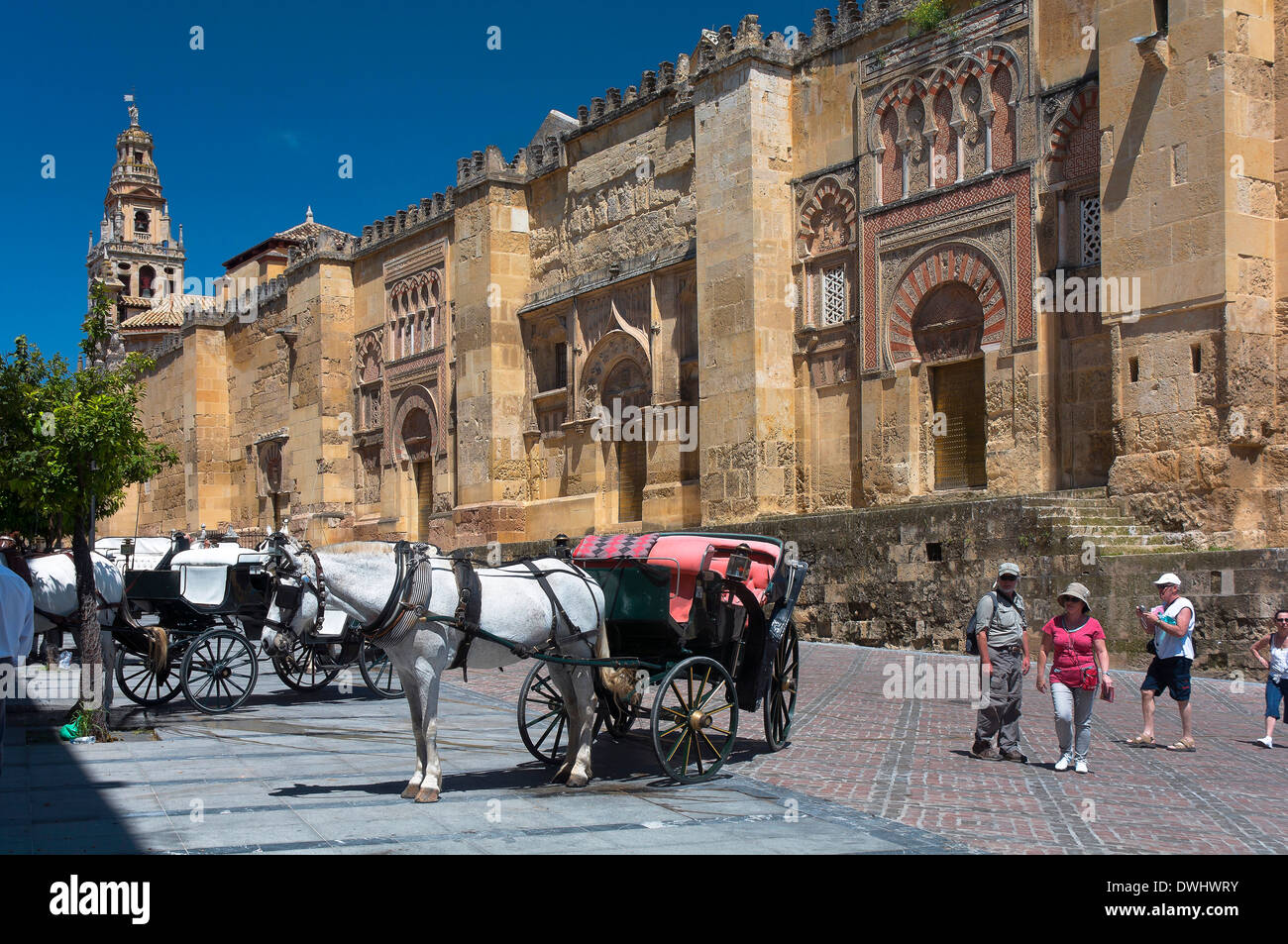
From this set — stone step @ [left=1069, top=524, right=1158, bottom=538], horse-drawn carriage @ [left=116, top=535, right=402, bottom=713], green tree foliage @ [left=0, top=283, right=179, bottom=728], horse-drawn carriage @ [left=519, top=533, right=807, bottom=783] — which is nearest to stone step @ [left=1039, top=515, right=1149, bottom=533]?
→ stone step @ [left=1069, top=524, right=1158, bottom=538]

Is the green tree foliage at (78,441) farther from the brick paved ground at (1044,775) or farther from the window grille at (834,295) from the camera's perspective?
the window grille at (834,295)

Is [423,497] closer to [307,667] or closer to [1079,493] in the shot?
[307,667]

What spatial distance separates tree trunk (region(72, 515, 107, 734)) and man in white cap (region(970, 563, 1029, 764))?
6501 mm

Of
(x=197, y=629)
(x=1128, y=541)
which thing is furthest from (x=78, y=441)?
(x=1128, y=541)

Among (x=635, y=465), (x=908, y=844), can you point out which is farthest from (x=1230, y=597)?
(x=635, y=465)

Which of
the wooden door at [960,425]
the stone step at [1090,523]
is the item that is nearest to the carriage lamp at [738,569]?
the stone step at [1090,523]

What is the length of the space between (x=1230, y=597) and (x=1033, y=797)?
5.43 meters

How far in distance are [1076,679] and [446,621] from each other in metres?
3.94

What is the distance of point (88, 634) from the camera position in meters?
9.32

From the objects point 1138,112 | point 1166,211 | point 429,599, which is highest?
point 1138,112

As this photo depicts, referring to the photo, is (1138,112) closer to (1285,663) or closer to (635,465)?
(1285,663)

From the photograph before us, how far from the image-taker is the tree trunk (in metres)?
9.25

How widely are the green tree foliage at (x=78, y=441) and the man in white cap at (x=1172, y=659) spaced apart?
7771 millimetres

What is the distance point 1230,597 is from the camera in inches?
436
